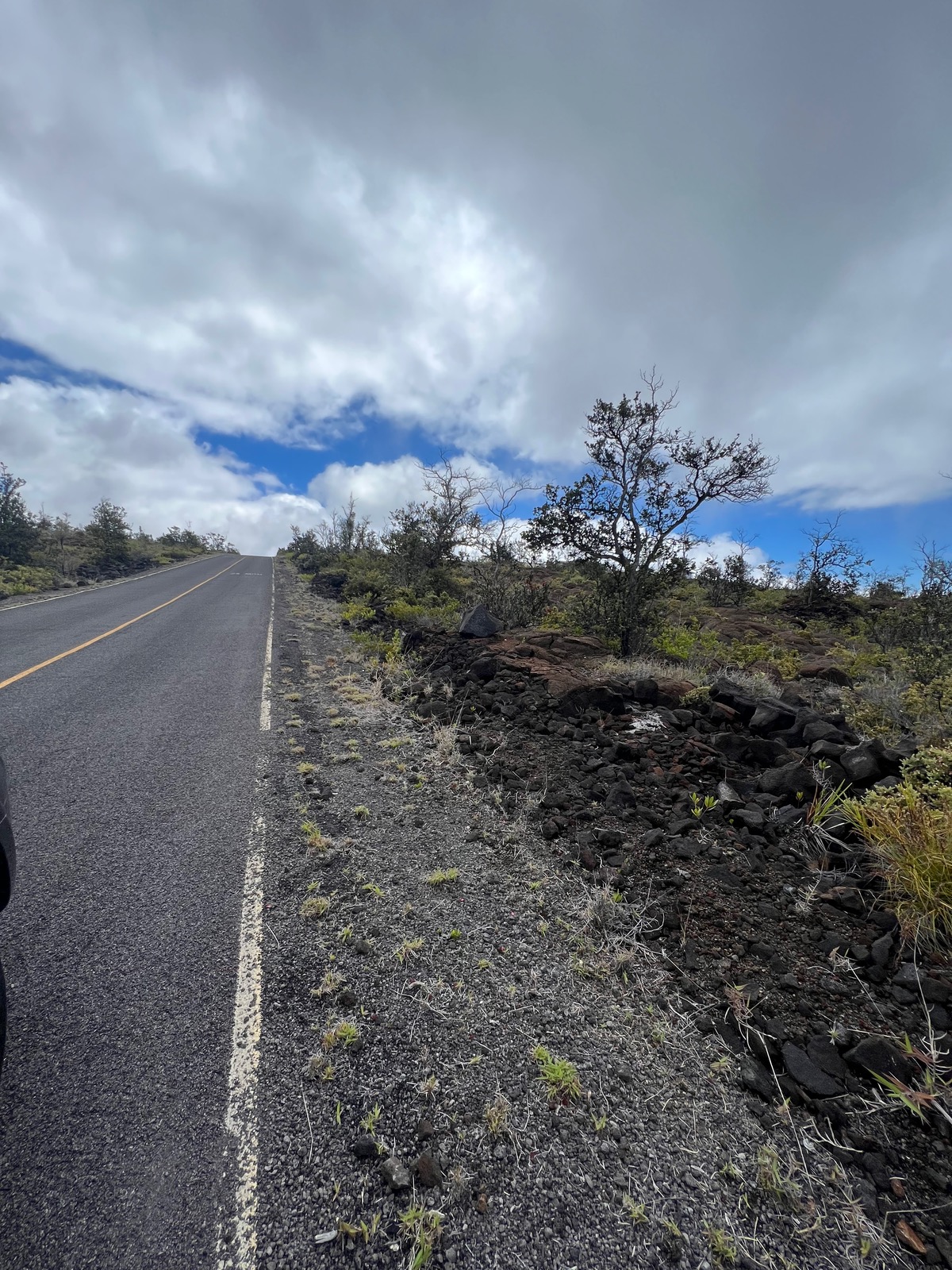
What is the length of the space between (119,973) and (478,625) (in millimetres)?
7860

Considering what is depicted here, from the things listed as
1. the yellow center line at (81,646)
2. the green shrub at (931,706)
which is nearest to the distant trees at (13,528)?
the yellow center line at (81,646)

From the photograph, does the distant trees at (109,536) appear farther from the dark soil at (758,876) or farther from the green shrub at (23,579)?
the dark soil at (758,876)

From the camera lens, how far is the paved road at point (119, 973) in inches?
63.3

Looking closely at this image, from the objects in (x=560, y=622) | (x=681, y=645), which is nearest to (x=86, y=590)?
(x=560, y=622)

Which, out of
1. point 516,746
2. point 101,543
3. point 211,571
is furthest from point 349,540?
point 516,746

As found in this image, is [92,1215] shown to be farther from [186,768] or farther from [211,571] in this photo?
[211,571]

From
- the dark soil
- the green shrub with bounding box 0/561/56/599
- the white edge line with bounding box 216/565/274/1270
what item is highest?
the green shrub with bounding box 0/561/56/599

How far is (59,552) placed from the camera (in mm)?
21906

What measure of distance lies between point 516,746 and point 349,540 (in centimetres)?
2476

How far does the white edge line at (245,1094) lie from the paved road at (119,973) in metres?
0.05

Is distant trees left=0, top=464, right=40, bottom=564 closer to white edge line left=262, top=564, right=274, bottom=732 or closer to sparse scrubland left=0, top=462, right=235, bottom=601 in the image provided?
sparse scrubland left=0, top=462, right=235, bottom=601

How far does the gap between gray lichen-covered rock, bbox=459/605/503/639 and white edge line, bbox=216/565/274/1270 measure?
268 inches

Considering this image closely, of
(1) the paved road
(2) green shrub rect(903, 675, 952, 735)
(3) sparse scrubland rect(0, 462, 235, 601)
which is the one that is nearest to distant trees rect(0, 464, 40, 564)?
(3) sparse scrubland rect(0, 462, 235, 601)

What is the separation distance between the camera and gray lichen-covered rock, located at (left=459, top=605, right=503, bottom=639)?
32.2 ft
